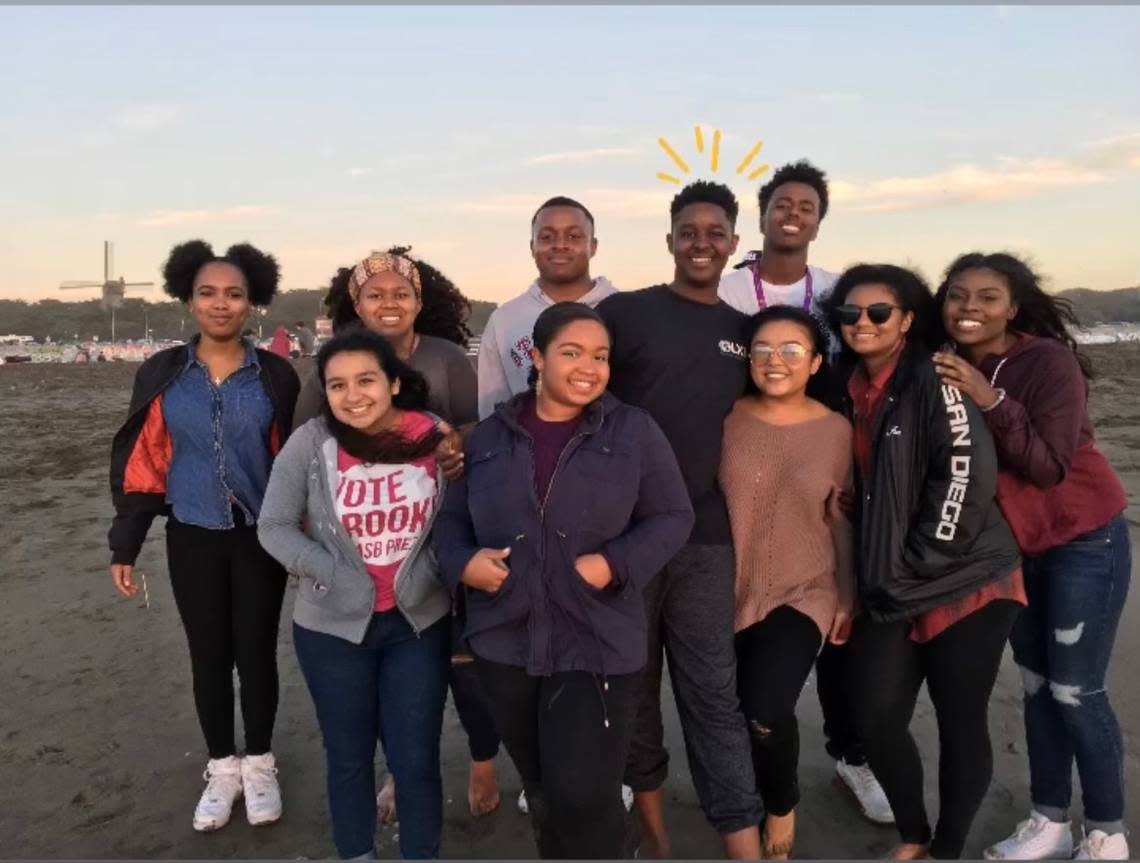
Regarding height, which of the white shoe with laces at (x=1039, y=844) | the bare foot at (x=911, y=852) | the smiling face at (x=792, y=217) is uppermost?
the smiling face at (x=792, y=217)

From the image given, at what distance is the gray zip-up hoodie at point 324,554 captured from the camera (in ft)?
9.36

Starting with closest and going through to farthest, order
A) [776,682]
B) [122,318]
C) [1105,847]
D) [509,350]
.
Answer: [776,682]
[1105,847]
[509,350]
[122,318]

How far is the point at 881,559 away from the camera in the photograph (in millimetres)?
2846

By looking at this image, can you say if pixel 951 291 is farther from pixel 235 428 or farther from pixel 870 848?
pixel 235 428

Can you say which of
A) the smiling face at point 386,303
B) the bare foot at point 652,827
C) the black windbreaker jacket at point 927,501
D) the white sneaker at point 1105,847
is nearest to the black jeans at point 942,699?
the black windbreaker jacket at point 927,501

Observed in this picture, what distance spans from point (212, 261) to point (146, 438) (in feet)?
2.55

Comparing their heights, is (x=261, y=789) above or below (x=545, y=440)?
below

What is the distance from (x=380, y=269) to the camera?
11.4 feet

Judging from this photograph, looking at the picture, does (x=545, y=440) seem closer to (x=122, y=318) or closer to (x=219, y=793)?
(x=219, y=793)

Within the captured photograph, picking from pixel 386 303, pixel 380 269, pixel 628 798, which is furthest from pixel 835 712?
pixel 380 269

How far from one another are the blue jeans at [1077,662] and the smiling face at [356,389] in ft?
7.98

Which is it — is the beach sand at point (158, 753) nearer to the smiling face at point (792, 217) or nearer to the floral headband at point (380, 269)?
the floral headband at point (380, 269)

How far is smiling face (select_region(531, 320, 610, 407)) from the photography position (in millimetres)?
2680

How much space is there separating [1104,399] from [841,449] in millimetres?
17575
